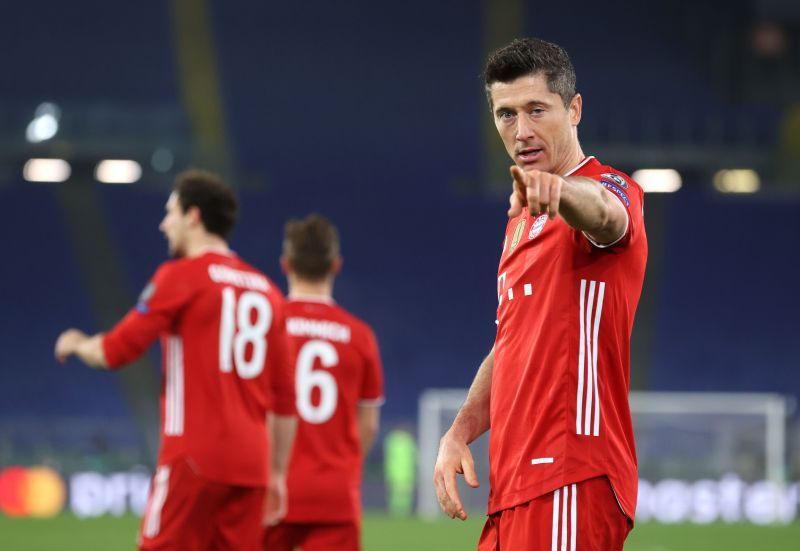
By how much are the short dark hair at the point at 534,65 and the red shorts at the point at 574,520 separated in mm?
832

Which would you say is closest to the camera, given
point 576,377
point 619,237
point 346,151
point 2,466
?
point 619,237

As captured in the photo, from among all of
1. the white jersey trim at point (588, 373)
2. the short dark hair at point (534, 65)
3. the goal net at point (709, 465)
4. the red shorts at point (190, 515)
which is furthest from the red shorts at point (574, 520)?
the goal net at point (709, 465)

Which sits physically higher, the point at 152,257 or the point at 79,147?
the point at 79,147

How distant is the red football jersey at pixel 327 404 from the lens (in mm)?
5098

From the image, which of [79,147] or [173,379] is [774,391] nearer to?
[79,147]

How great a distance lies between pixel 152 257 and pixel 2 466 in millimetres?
5494

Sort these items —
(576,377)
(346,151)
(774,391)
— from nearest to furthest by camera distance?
1. (576,377)
2. (774,391)
3. (346,151)

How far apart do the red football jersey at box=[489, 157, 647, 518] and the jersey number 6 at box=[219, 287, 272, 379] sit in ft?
5.95

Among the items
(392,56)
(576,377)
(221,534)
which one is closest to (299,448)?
(221,534)

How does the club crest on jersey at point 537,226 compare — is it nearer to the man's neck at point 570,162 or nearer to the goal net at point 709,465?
the man's neck at point 570,162

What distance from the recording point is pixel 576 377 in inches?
103

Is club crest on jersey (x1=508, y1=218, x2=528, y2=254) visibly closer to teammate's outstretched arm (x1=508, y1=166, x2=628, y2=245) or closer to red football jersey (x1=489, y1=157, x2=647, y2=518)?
red football jersey (x1=489, y1=157, x2=647, y2=518)

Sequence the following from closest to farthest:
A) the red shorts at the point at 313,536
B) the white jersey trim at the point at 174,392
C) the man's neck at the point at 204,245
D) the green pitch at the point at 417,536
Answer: the white jersey trim at the point at 174,392 < the man's neck at the point at 204,245 < the red shorts at the point at 313,536 < the green pitch at the point at 417,536

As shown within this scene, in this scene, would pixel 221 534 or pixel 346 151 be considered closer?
pixel 221 534
